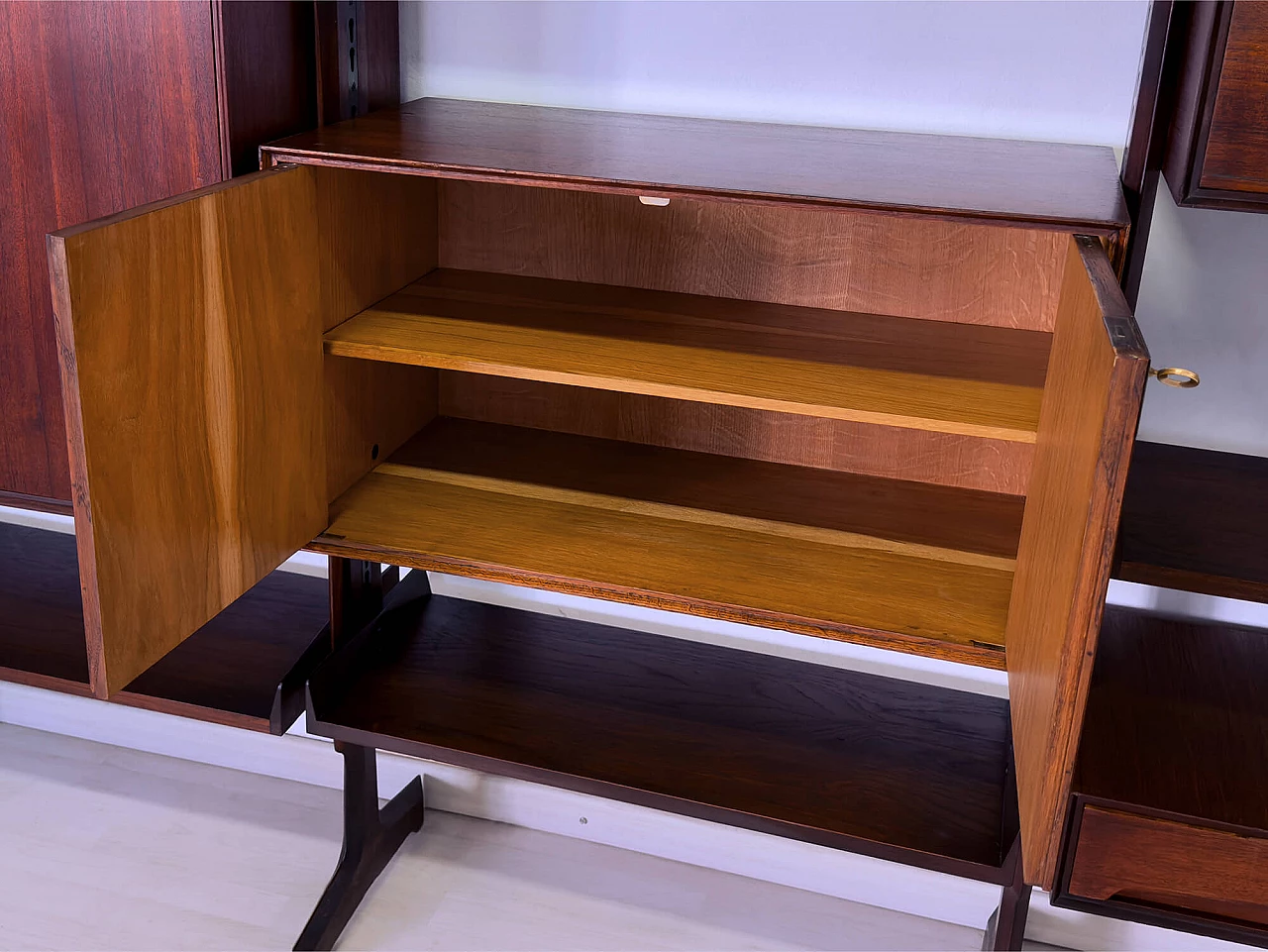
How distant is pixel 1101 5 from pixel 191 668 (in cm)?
150

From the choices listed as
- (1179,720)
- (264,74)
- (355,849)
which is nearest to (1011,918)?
(1179,720)

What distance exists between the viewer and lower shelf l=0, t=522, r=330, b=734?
5.23 ft

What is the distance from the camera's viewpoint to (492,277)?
5.50 feet

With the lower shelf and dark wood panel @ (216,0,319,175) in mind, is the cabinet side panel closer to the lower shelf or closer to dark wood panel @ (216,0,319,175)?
dark wood panel @ (216,0,319,175)

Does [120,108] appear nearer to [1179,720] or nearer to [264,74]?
[264,74]

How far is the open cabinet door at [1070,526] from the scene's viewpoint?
86 cm

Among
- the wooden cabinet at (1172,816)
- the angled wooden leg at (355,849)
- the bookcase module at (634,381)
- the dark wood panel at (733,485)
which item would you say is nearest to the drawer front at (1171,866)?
the wooden cabinet at (1172,816)

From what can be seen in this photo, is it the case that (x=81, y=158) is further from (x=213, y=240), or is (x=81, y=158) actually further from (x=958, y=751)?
(x=958, y=751)

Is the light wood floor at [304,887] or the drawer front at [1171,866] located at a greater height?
the drawer front at [1171,866]

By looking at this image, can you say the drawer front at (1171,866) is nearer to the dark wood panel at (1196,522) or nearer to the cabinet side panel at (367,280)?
the dark wood panel at (1196,522)

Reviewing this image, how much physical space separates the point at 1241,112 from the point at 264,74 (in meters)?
1.06

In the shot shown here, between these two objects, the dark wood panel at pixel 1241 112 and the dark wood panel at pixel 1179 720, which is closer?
the dark wood panel at pixel 1241 112

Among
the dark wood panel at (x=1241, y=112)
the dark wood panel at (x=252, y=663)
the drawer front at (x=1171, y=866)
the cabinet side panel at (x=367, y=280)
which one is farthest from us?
the dark wood panel at (x=252, y=663)

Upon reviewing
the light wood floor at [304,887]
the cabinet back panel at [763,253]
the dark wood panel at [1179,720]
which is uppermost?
the cabinet back panel at [763,253]
